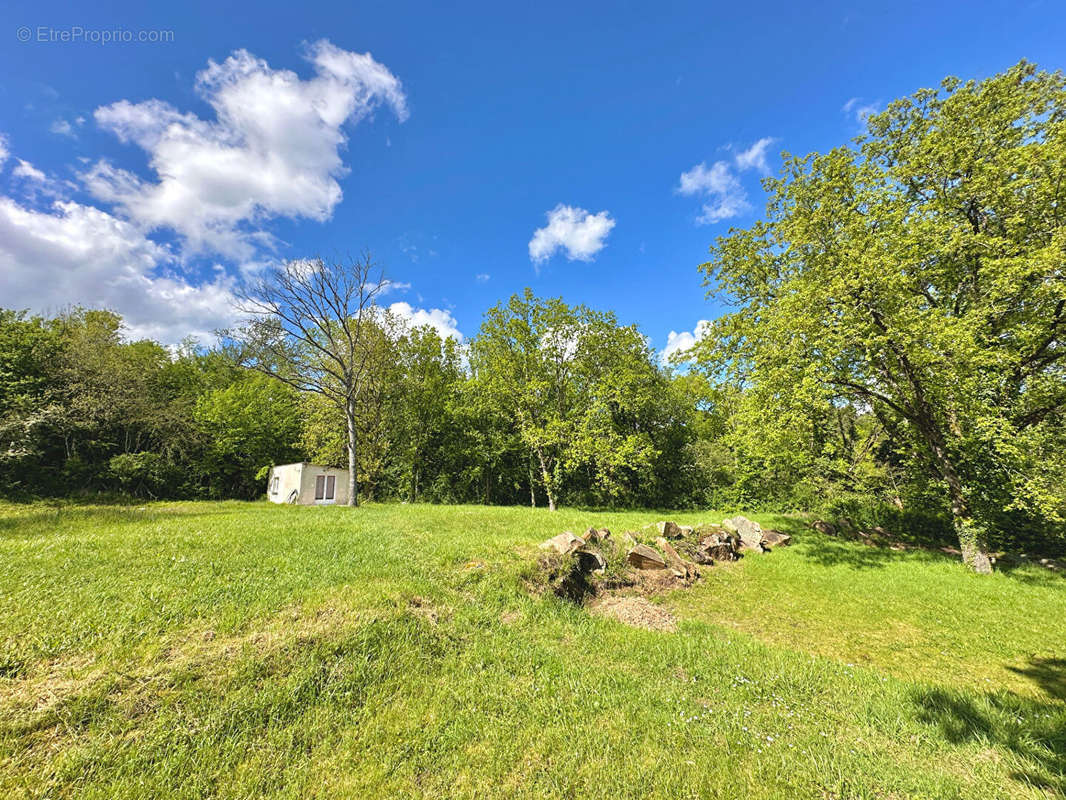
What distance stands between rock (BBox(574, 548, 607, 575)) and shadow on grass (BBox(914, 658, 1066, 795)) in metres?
5.58

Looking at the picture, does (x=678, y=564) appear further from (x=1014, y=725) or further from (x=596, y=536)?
(x=1014, y=725)

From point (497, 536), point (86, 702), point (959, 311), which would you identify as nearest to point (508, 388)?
point (497, 536)

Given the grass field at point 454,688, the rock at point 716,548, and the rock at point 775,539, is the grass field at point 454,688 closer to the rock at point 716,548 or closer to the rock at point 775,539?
the rock at point 716,548

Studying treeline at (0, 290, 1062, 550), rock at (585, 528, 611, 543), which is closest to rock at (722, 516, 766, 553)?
treeline at (0, 290, 1062, 550)

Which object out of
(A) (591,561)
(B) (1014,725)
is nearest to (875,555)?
(B) (1014,725)

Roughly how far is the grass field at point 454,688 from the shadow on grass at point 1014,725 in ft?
0.09

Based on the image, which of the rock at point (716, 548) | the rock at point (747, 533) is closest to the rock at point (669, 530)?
the rock at point (716, 548)

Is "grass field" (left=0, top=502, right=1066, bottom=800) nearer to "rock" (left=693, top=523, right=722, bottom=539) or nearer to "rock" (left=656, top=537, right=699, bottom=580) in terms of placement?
"rock" (left=656, top=537, right=699, bottom=580)

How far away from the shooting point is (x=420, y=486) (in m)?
29.7

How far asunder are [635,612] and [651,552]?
300 centimetres

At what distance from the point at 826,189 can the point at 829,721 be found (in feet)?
52.9

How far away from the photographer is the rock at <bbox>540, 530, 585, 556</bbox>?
9.55 m

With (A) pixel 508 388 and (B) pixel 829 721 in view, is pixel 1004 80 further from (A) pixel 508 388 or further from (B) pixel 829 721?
(A) pixel 508 388

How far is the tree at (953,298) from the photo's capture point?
10.6 meters
